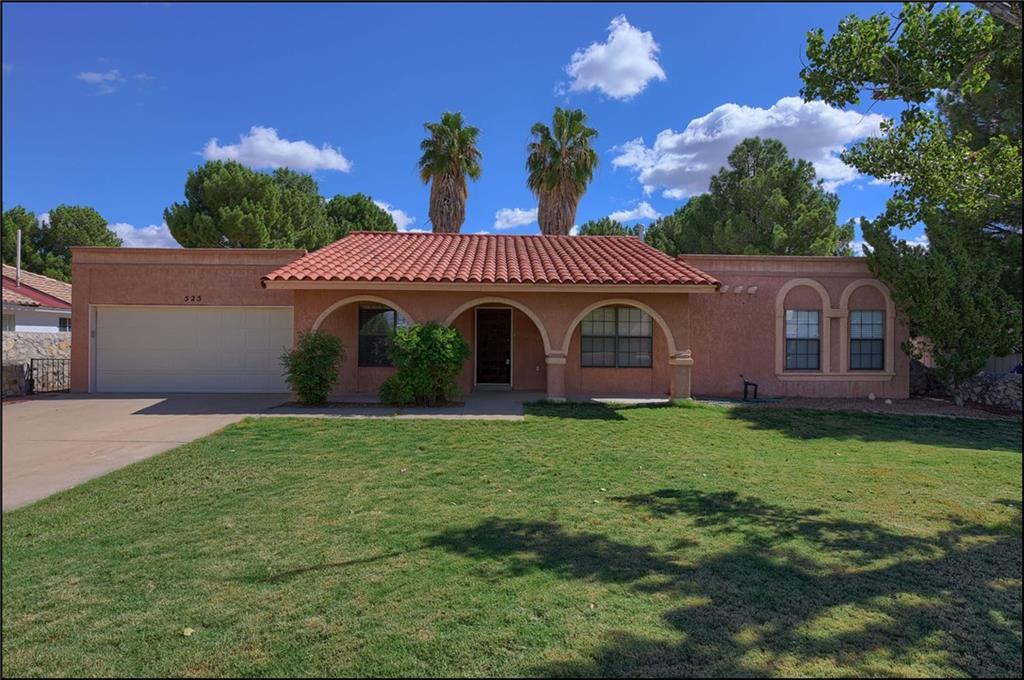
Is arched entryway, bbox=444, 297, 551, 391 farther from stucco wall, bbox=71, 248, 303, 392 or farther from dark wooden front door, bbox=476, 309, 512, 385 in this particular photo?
stucco wall, bbox=71, 248, 303, 392

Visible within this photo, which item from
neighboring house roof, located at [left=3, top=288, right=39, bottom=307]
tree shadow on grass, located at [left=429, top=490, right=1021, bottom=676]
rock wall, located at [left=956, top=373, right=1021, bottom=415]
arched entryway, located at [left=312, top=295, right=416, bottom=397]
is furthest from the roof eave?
neighboring house roof, located at [left=3, top=288, right=39, bottom=307]

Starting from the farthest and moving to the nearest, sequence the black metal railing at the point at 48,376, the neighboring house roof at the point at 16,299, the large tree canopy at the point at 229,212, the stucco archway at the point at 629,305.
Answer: the large tree canopy at the point at 229,212 → the neighboring house roof at the point at 16,299 → the black metal railing at the point at 48,376 → the stucco archway at the point at 629,305

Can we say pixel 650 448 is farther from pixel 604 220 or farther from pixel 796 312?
pixel 604 220

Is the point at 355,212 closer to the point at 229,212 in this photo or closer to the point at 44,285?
the point at 229,212

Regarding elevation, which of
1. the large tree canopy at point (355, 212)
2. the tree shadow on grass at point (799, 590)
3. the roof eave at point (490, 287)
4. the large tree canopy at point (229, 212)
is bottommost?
the tree shadow on grass at point (799, 590)

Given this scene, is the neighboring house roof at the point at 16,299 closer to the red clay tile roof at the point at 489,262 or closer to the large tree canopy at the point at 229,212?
the large tree canopy at the point at 229,212

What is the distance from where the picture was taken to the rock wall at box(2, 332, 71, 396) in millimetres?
14122

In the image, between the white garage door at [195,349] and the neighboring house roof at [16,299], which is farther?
the neighboring house roof at [16,299]

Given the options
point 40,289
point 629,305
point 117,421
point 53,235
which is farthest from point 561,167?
point 53,235

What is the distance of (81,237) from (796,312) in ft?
151

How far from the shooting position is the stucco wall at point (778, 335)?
47.4 ft

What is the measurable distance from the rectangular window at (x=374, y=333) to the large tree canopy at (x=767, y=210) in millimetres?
15814

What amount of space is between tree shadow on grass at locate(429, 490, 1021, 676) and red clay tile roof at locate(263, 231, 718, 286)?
792 centimetres

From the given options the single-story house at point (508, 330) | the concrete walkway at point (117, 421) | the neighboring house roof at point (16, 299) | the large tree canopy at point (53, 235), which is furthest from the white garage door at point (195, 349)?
the large tree canopy at point (53, 235)
